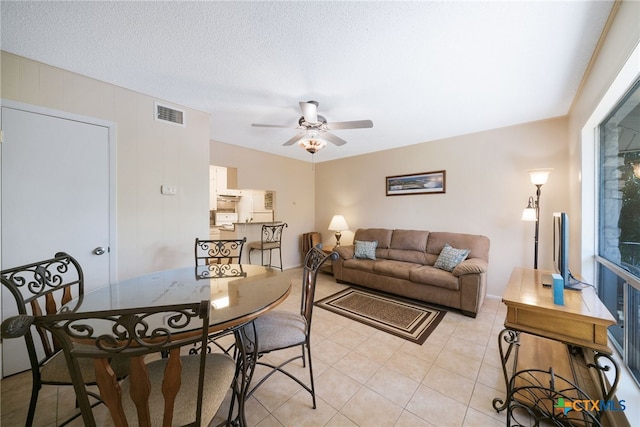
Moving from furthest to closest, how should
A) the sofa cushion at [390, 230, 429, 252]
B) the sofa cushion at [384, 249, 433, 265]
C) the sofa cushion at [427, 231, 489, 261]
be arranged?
the sofa cushion at [390, 230, 429, 252] < the sofa cushion at [384, 249, 433, 265] < the sofa cushion at [427, 231, 489, 261]

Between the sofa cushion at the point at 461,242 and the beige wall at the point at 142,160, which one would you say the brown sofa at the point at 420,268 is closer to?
the sofa cushion at the point at 461,242

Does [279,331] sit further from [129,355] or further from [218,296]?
[129,355]

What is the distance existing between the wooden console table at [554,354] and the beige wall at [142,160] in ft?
10.1

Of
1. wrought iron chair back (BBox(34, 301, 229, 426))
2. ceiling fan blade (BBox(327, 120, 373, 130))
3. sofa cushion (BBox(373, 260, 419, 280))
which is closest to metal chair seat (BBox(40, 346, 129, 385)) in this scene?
wrought iron chair back (BBox(34, 301, 229, 426))

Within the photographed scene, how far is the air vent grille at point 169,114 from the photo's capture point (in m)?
2.51

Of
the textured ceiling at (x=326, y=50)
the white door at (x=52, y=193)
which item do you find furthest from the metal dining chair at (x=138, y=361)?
the textured ceiling at (x=326, y=50)

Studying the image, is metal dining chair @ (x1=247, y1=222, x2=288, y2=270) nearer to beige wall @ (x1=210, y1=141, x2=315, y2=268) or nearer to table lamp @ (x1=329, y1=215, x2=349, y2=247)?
beige wall @ (x1=210, y1=141, x2=315, y2=268)

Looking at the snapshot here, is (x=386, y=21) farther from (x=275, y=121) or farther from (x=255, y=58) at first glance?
(x=275, y=121)

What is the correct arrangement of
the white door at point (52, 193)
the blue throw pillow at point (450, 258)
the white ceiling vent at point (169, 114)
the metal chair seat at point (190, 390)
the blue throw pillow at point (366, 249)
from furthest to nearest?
the blue throw pillow at point (366, 249) < the blue throw pillow at point (450, 258) < the white ceiling vent at point (169, 114) < the white door at point (52, 193) < the metal chair seat at point (190, 390)

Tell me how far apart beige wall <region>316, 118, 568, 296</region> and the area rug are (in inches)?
53.3

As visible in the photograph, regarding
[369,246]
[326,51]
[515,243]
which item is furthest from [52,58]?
[515,243]

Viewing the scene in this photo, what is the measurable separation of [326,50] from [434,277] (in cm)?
284

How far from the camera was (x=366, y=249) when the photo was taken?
4.06 m

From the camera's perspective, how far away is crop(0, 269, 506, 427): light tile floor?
57.8 inches
